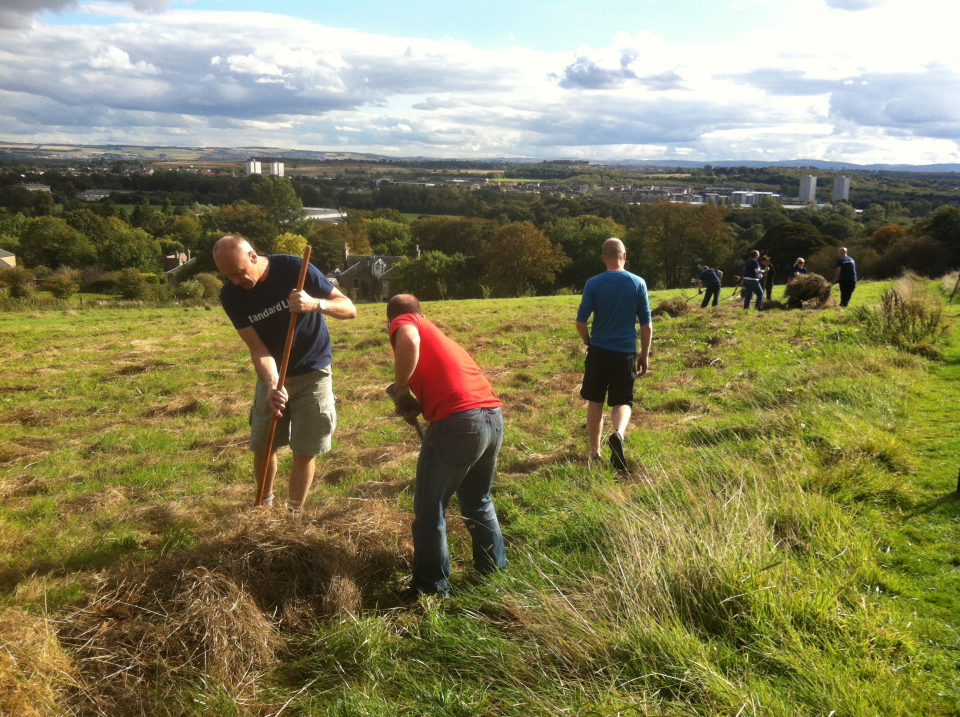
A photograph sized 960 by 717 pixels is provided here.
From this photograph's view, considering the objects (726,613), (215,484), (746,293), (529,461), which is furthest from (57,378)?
(746,293)

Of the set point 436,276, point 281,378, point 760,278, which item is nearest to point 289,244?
point 436,276

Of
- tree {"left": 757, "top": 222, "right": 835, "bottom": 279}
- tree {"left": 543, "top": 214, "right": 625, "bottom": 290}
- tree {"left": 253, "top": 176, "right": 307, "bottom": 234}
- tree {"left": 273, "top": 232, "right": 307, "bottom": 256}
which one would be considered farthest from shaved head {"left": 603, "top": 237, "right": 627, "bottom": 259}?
tree {"left": 253, "top": 176, "right": 307, "bottom": 234}

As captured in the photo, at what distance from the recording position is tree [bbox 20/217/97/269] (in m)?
72.8

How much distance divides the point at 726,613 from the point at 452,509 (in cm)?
244

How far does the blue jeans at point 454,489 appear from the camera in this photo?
11.9 ft

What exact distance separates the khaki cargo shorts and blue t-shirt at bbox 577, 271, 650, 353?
2441mm

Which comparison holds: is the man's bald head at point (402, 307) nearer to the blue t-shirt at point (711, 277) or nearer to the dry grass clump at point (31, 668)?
the dry grass clump at point (31, 668)

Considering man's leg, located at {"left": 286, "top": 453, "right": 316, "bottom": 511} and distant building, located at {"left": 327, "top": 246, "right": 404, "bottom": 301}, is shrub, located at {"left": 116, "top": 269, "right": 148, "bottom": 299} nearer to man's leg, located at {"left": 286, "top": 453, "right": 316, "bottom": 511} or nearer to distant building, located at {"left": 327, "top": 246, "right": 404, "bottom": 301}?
distant building, located at {"left": 327, "top": 246, "right": 404, "bottom": 301}

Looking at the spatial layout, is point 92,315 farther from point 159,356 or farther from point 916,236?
point 916,236

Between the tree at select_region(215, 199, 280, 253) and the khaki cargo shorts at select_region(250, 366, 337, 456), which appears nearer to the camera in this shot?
the khaki cargo shorts at select_region(250, 366, 337, 456)

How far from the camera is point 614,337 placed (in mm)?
5957

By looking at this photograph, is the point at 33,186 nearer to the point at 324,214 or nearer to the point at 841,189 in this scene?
the point at 324,214

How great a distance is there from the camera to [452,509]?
5215mm

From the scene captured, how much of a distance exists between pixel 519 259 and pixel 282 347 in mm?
49049
